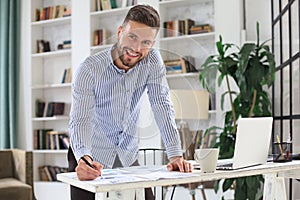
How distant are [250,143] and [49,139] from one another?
13.3 feet

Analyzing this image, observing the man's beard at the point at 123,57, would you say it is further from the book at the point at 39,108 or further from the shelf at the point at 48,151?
the book at the point at 39,108

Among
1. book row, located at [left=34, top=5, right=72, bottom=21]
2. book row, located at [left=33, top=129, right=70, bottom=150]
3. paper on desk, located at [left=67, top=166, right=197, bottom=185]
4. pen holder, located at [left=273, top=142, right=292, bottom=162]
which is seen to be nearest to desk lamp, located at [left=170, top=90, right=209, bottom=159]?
paper on desk, located at [left=67, top=166, right=197, bottom=185]

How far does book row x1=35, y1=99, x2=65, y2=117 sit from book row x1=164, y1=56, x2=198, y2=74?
13.1ft

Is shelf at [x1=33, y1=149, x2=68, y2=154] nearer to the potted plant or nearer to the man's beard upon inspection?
the potted plant

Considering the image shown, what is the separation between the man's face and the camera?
1862 mm

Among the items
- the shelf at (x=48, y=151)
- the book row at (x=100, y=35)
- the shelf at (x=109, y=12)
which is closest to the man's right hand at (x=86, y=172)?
the shelf at (x=109, y=12)

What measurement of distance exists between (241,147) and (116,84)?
0.61 metres

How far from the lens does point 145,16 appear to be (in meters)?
1.88

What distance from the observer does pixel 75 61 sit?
18.8 feet

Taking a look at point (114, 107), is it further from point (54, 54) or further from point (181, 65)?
point (54, 54)

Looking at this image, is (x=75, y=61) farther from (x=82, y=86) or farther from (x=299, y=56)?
(x=82, y=86)

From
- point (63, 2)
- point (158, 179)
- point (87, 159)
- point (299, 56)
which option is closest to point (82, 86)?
point (87, 159)

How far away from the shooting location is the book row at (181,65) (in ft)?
6.67

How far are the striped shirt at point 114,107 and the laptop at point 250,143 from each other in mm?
288
